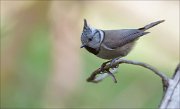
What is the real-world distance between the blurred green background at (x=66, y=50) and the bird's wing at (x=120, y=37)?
0.57 m

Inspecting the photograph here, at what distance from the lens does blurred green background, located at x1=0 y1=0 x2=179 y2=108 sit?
2.01m

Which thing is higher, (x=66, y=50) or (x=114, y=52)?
(x=114, y=52)

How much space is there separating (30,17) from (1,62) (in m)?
0.18

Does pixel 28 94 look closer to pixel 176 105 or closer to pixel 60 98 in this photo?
pixel 60 98

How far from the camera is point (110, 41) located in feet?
4.52

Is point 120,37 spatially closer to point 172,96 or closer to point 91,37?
point 91,37

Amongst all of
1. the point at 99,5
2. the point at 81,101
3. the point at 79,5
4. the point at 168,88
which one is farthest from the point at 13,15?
the point at 168,88

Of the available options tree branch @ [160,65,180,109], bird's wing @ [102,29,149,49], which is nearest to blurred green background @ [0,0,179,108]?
bird's wing @ [102,29,149,49]

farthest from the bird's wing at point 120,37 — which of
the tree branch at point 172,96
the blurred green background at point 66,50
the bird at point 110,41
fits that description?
the blurred green background at point 66,50

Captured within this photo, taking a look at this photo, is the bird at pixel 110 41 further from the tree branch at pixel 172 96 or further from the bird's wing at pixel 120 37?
the tree branch at pixel 172 96

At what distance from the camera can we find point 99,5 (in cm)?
229

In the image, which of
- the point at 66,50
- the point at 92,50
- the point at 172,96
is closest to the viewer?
the point at 172,96

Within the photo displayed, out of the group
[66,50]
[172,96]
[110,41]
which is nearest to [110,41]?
[110,41]

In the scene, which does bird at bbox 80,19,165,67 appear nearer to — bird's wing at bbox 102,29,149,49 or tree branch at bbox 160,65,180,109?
bird's wing at bbox 102,29,149,49
